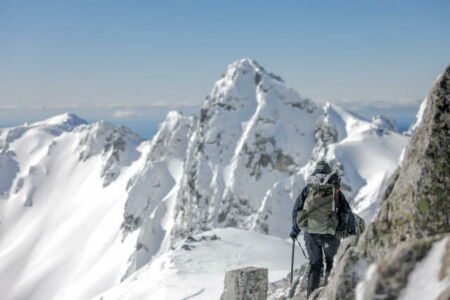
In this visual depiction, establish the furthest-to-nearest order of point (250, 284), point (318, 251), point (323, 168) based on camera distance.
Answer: point (250, 284) < point (318, 251) < point (323, 168)

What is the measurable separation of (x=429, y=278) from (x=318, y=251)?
3609 millimetres

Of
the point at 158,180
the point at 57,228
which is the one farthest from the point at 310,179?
the point at 57,228

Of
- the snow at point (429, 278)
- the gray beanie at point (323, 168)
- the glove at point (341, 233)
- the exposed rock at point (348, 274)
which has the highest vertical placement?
the gray beanie at point (323, 168)

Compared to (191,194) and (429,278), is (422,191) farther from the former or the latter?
(191,194)

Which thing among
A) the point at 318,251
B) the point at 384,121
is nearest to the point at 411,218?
the point at 318,251

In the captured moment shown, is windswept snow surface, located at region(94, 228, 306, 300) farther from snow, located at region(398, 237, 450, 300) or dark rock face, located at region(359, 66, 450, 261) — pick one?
snow, located at region(398, 237, 450, 300)

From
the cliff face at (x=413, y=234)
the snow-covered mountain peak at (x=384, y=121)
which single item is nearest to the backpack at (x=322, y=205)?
the cliff face at (x=413, y=234)

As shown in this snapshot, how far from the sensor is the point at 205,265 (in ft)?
76.8

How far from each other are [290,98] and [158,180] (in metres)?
48.1

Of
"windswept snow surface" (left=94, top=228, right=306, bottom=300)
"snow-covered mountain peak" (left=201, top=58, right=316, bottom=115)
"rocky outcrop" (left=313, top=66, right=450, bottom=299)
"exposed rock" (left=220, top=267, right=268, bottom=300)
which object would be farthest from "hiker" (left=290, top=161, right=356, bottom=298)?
"snow-covered mountain peak" (left=201, top=58, right=316, bottom=115)

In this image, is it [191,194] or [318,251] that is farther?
[191,194]

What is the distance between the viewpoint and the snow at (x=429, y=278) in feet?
14.4

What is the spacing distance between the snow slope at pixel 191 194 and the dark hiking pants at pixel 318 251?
10552 millimetres

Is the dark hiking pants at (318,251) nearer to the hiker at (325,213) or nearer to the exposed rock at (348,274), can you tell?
the hiker at (325,213)
